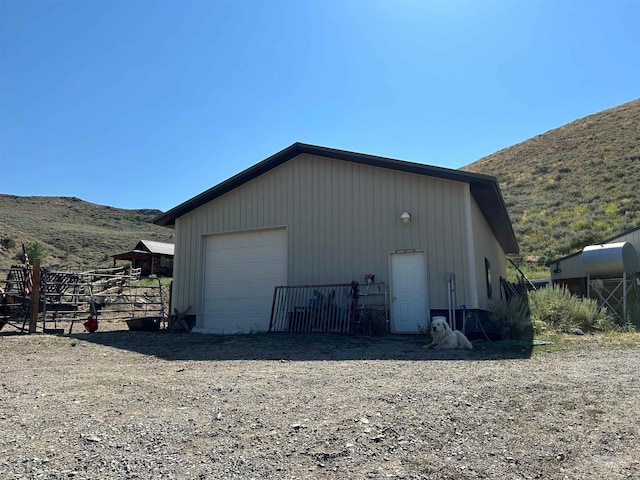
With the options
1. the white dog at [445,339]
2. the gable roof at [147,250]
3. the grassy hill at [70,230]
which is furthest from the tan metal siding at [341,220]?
the grassy hill at [70,230]

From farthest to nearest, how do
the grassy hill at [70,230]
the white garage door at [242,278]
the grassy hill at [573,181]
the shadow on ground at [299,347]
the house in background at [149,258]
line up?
the grassy hill at [70,230] → the house in background at [149,258] → the grassy hill at [573,181] → the white garage door at [242,278] → the shadow on ground at [299,347]

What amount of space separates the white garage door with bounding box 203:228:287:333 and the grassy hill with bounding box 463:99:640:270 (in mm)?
17364

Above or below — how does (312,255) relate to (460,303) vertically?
above

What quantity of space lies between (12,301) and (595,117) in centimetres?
4727

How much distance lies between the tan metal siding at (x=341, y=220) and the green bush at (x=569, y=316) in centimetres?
286

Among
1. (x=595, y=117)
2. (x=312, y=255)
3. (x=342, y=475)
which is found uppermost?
(x=595, y=117)

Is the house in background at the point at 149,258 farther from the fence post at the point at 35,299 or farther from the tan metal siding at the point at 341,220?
the fence post at the point at 35,299

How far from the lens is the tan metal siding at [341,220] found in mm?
11672

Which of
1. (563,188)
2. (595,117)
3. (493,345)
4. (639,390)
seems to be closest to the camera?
(639,390)

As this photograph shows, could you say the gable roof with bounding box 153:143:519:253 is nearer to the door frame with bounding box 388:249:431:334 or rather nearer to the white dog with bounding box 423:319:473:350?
the door frame with bounding box 388:249:431:334

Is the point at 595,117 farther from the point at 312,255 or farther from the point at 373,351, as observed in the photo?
the point at 373,351

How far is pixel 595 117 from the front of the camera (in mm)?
45250

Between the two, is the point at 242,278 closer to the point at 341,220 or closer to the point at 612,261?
the point at 341,220

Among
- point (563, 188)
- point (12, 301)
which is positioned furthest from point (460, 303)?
point (563, 188)
